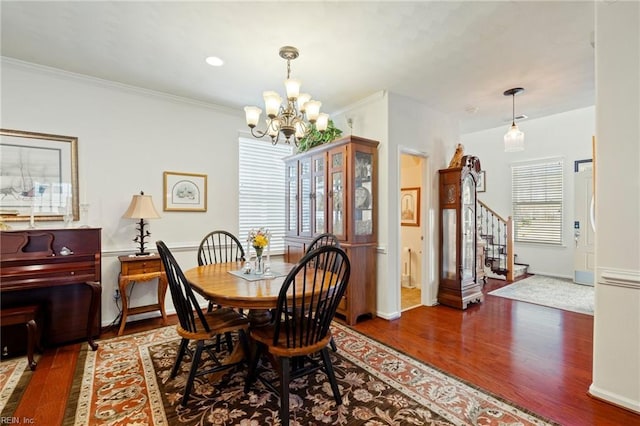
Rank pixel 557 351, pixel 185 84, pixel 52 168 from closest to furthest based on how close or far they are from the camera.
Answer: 1. pixel 557 351
2. pixel 52 168
3. pixel 185 84

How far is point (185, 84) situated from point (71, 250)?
2.11 meters

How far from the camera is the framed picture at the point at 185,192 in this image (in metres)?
3.76

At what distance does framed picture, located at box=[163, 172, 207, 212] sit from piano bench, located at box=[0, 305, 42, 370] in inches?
63.0

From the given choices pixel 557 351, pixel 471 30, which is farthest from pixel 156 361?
pixel 471 30

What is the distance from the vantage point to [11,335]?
8.69ft

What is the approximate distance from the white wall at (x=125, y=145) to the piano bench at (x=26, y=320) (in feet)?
2.79

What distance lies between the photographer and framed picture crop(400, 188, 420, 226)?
15.7ft

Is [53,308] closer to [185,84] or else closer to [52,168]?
[52,168]

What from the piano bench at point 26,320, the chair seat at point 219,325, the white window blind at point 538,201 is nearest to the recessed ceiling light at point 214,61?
the chair seat at point 219,325

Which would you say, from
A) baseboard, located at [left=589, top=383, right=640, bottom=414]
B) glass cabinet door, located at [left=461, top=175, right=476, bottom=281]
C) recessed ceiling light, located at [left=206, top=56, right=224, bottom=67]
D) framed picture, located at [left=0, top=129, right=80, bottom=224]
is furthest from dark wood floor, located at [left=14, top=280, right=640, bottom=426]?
recessed ceiling light, located at [left=206, top=56, right=224, bottom=67]

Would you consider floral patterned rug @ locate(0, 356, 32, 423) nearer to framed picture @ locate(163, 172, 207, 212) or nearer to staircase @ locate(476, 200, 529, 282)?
framed picture @ locate(163, 172, 207, 212)

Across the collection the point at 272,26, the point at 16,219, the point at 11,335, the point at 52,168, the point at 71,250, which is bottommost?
the point at 11,335

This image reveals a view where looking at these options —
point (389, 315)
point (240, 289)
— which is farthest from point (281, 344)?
point (389, 315)

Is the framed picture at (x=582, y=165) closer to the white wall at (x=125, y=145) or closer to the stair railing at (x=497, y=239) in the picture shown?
the stair railing at (x=497, y=239)
